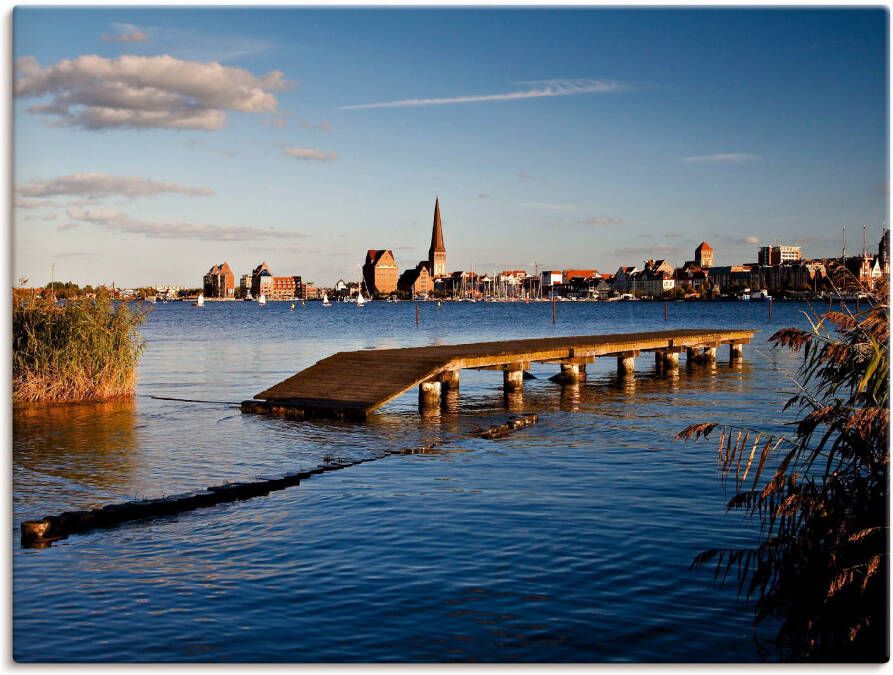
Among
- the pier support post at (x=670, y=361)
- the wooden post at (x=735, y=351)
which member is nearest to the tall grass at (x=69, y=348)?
the pier support post at (x=670, y=361)

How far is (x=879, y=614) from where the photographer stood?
25.7 feet

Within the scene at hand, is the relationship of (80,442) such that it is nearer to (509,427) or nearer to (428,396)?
(509,427)

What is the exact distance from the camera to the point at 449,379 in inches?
1039

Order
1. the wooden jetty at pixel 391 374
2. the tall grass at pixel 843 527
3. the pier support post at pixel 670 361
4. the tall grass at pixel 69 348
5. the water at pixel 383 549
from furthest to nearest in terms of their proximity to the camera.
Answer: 1. the pier support post at pixel 670 361
2. the tall grass at pixel 69 348
3. the wooden jetty at pixel 391 374
4. the water at pixel 383 549
5. the tall grass at pixel 843 527

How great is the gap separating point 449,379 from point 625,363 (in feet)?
41.1

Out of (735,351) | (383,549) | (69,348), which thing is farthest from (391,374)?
(735,351)

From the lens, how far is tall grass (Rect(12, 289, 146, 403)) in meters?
24.9

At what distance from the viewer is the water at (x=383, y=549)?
28.2 feet

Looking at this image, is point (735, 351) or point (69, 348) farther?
point (735, 351)

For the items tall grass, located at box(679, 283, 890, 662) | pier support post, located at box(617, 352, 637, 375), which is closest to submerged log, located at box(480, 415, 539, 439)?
tall grass, located at box(679, 283, 890, 662)

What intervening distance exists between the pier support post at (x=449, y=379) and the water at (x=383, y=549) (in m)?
3.00

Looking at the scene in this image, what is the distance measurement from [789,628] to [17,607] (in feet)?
24.8

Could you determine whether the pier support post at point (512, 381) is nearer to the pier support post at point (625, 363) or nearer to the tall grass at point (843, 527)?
the pier support post at point (625, 363)

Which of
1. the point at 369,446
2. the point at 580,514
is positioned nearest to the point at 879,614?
the point at 580,514
